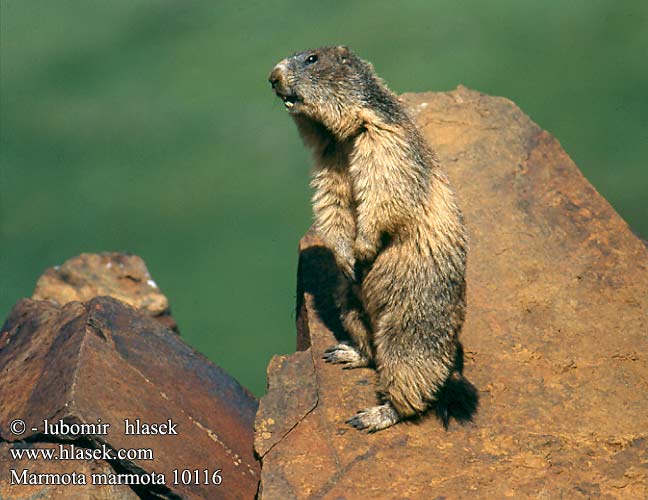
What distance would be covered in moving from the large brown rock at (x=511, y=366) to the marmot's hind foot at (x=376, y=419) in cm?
6

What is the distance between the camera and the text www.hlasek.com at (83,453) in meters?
6.45

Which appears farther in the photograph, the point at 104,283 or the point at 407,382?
the point at 104,283

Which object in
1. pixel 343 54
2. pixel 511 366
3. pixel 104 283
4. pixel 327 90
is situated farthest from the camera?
pixel 104 283

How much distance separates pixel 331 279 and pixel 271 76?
2.07m

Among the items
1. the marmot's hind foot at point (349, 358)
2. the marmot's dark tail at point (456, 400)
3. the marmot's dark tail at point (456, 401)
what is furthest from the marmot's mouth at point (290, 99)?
the marmot's dark tail at point (456, 401)

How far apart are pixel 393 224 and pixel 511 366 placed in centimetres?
154

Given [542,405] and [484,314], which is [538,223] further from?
[542,405]

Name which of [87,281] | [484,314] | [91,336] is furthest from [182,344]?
[484,314]

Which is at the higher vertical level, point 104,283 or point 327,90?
point 104,283

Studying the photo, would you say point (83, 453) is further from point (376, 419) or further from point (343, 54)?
point (343, 54)

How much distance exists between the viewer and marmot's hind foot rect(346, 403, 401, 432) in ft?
22.6

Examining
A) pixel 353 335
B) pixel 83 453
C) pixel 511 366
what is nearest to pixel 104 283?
pixel 353 335

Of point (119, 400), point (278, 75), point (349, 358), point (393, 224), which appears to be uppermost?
point (278, 75)

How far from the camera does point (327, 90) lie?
697 cm
